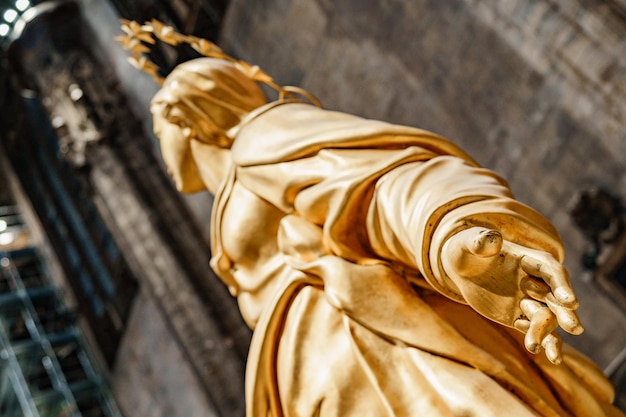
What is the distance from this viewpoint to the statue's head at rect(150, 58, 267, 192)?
295 centimetres

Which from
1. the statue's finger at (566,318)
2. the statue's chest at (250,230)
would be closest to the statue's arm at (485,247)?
the statue's finger at (566,318)

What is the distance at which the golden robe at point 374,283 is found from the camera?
186 cm

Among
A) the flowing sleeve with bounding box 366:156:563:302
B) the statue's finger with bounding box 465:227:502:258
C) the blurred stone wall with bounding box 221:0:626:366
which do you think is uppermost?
the statue's finger with bounding box 465:227:502:258

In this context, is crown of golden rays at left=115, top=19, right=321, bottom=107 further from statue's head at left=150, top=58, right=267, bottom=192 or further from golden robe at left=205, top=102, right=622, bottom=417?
golden robe at left=205, top=102, right=622, bottom=417

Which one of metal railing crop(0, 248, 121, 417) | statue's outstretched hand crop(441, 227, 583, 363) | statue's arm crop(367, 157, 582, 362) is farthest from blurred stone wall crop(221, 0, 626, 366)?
metal railing crop(0, 248, 121, 417)

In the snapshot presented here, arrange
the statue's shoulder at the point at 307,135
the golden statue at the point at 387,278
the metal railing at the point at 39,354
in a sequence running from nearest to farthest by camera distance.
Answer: the golden statue at the point at 387,278
the statue's shoulder at the point at 307,135
the metal railing at the point at 39,354

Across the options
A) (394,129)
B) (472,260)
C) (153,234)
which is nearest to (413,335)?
(472,260)

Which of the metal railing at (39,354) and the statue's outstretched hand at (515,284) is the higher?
the statue's outstretched hand at (515,284)

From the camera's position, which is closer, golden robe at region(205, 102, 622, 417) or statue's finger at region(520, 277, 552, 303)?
statue's finger at region(520, 277, 552, 303)

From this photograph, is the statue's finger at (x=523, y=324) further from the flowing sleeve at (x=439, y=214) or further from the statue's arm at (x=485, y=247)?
the flowing sleeve at (x=439, y=214)

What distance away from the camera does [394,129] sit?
237 cm

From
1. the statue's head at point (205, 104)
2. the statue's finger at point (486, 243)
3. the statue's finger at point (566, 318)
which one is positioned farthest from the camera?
the statue's head at point (205, 104)

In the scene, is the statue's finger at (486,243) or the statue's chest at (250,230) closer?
the statue's finger at (486,243)

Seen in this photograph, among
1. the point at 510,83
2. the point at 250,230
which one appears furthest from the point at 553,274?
the point at 510,83
